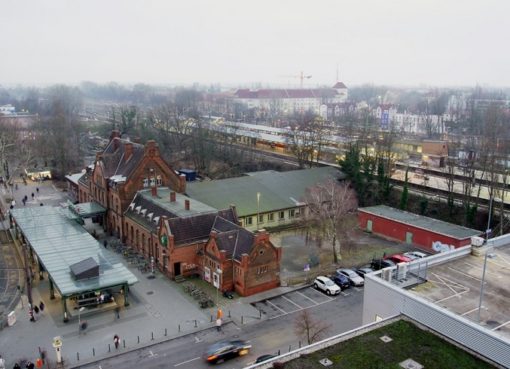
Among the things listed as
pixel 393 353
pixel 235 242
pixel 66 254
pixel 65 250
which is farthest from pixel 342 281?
pixel 65 250

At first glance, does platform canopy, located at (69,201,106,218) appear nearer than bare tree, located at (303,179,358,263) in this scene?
No

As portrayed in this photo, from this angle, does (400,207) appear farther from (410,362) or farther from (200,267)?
(410,362)

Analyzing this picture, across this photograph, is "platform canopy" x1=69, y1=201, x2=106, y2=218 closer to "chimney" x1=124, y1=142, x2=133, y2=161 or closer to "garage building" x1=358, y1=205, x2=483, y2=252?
"chimney" x1=124, y1=142, x2=133, y2=161

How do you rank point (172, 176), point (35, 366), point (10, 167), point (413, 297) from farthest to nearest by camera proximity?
point (10, 167) < point (172, 176) < point (35, 366) < point (413, 297)

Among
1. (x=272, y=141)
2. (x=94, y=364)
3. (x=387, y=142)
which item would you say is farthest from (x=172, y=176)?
(x=272, y=141)

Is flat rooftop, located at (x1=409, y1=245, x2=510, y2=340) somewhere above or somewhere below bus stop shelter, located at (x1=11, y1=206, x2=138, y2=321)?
above

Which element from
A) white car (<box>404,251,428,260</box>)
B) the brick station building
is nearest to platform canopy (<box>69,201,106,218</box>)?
the brick station building
